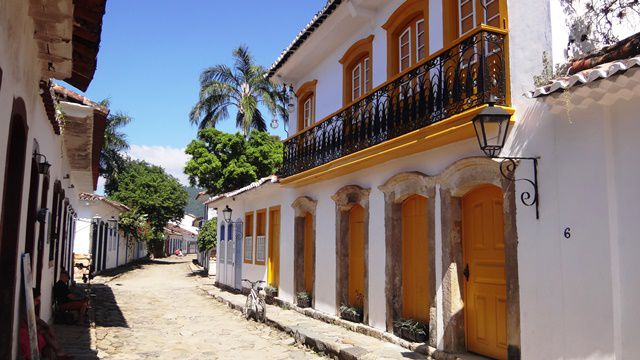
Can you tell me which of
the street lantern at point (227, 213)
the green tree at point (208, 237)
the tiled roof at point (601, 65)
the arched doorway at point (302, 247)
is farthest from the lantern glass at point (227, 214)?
the tiled roof at point (601, 65)

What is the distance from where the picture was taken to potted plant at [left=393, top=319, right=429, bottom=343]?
26.3 ft

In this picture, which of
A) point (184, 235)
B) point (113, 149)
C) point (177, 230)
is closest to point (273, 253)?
point (113, 149)

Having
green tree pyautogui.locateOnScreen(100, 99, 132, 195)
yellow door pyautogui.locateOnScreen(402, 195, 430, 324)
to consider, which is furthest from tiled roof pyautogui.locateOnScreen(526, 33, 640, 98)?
green tree pyautogui.locateOnScreen(100, 99, 132, 195)

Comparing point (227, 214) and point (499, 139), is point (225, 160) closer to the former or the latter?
point (227, 214)

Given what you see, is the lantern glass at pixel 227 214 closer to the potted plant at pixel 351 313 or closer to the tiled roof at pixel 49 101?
the potted plant at pixel 351 313

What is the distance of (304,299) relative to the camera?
12453 mm

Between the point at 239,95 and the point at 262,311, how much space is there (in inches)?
737

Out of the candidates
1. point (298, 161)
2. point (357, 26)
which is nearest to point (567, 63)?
point (357, 26)

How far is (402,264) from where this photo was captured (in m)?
8.92

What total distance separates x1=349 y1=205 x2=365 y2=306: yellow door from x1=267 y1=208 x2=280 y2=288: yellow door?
4.35 meters

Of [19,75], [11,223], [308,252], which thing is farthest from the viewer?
[308,252]

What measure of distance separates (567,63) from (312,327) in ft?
21.3

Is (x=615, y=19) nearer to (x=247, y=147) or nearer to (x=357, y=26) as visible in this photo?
(x=357, y=26)

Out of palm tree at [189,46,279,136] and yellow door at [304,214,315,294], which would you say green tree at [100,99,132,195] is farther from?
yellow door at [304,214,315,294]
